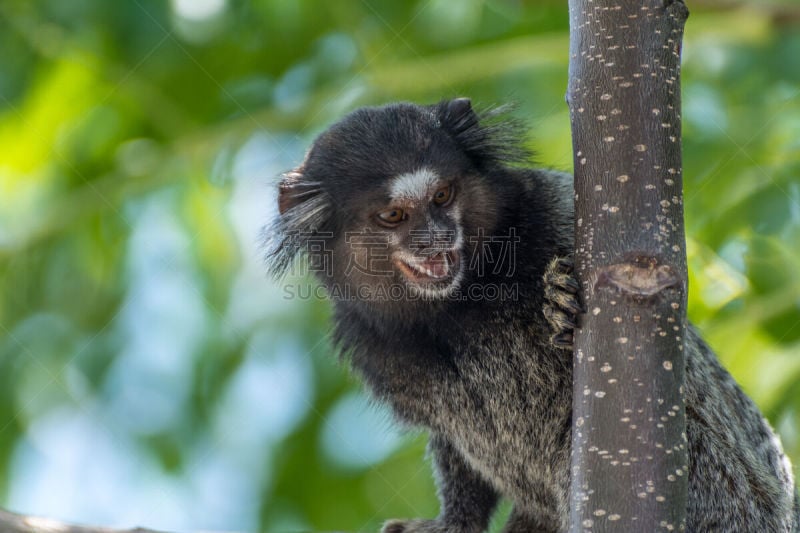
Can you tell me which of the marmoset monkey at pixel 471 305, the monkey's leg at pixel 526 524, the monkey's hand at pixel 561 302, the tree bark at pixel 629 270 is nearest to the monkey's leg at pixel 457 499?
the monkey's leg at pixel 526 524

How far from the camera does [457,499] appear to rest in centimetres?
539

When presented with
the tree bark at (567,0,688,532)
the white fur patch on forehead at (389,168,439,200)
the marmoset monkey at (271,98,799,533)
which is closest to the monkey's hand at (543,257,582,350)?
the tree bark at (567,0,688,532)

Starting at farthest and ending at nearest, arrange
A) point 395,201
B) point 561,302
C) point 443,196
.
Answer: point 443,196
point 395,201
point 561,302

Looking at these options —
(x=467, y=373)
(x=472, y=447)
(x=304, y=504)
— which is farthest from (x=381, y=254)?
(x=304, y=504)

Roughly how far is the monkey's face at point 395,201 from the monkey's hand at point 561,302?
731mm

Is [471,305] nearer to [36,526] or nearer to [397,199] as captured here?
[397,199]

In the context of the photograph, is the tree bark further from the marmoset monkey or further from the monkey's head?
the monkey's head

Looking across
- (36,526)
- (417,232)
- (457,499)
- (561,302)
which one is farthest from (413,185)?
(36,526)

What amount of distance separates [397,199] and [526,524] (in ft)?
6.30

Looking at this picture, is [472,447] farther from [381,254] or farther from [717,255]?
[717,255]

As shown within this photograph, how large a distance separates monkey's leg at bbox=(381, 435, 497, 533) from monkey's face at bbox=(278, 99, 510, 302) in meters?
1.09

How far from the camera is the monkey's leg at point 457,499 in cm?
536

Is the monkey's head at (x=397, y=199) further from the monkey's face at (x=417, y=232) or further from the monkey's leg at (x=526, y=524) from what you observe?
the monkey's leg at (x=526, y=524)

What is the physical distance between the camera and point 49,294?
29.4 ft
